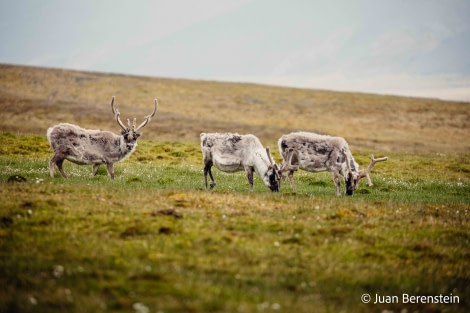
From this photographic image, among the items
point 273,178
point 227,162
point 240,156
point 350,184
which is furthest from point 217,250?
point 350,184

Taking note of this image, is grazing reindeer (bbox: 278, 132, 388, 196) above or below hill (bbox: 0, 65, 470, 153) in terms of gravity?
below

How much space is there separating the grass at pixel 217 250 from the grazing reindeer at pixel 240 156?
4.48ft

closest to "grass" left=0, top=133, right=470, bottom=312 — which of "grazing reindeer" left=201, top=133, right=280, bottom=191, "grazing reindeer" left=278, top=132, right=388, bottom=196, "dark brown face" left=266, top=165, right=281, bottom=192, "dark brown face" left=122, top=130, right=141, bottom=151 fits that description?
"dark brown face" left=266, top=165, right=281, bottom=192

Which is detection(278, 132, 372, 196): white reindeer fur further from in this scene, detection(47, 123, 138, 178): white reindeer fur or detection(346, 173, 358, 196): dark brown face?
detection(47, 123, 138, 178): white reindeer fur

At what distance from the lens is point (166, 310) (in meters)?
7.64

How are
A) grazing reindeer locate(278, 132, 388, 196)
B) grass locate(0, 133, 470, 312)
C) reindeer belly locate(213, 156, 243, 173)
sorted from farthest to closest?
grazing reindeer locate(278, 132, 388, 196) → reindeer belly locate(213, 156, 243, 173) → grass locate(0, 133, 470, 312)

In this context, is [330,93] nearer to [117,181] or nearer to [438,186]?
[438,186]

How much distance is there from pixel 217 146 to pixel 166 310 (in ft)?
36.6

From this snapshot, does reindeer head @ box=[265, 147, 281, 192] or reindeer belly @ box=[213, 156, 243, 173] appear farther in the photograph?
reindeer belly @ box=[213, 156, 243, 173]

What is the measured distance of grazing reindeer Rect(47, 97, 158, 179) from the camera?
59.4ft

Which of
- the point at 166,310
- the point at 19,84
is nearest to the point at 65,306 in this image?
the point at 166,310

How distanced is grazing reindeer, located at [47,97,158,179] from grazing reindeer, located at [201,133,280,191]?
291 centimetres

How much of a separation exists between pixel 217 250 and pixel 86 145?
9.96 meters

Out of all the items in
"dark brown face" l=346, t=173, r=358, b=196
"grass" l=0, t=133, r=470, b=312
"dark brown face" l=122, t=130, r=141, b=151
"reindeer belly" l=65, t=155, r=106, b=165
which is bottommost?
"grass" l=0, t=133, r=470, b=312
